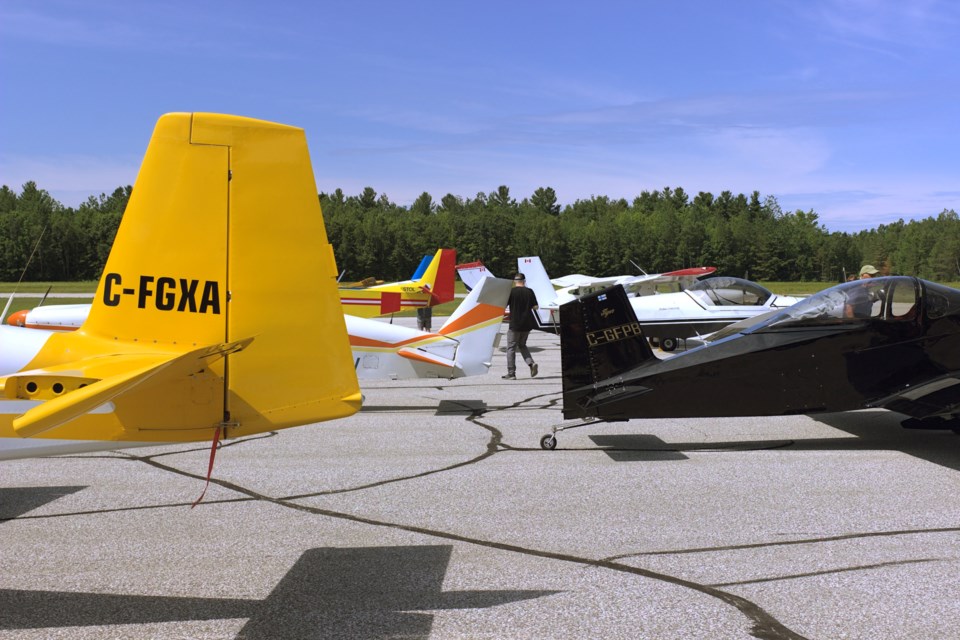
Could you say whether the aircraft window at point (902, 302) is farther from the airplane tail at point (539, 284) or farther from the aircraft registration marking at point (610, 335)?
the airplane tail at point (539, 284)

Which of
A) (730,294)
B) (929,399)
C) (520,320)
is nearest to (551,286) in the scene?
(730,294)

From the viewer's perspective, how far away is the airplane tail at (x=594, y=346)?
7.41 m

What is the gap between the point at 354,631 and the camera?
367cm

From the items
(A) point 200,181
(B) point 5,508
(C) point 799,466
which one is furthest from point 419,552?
(C) point 799,466

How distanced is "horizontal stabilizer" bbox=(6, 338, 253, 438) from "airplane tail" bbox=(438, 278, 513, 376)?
678 centimetres

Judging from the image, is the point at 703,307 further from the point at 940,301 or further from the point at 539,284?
the point at 940,301

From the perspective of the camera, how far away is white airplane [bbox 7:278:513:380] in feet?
33.3

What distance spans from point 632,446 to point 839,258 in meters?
93.0

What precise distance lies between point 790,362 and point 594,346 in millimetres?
1761

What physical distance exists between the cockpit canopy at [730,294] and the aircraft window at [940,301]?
9.37 m

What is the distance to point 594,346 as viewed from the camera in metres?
7.43

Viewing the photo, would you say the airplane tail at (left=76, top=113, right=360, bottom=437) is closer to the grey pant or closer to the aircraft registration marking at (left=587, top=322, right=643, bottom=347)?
the aircraft registration marking at (left=587, top=322, right=643, bottom=347)

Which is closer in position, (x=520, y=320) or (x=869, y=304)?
(x=869, y=304)

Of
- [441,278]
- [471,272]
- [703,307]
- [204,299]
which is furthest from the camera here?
[471,272]
